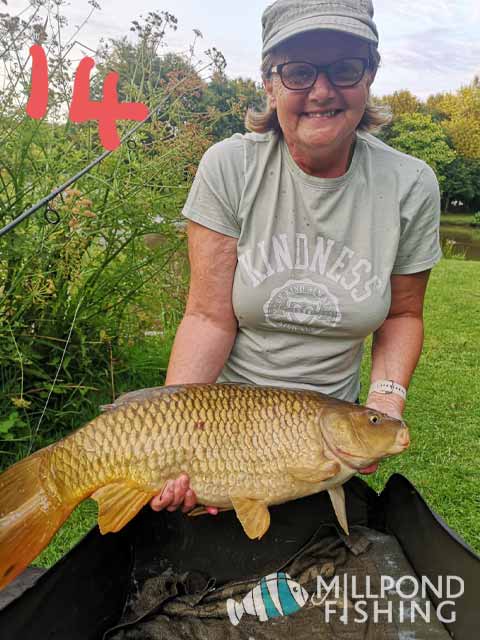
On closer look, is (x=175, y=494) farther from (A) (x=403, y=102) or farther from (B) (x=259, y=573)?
(A) (x=403, y=102)

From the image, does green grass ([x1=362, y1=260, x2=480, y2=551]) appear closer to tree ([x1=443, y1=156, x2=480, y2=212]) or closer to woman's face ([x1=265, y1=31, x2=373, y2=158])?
woman's face ([x1=265, y1=31, x2=373, y2=158])

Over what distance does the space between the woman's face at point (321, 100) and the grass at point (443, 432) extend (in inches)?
47.6

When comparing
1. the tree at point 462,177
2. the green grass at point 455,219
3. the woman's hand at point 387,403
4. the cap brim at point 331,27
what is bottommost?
the woman's hand at point 387,403

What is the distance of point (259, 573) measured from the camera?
1203 millimetres

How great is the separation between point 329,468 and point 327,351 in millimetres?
296

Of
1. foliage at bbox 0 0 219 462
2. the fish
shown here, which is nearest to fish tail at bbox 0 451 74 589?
the fish

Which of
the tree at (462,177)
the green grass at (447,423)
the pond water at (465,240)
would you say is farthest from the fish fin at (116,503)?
the tree at (462,177)

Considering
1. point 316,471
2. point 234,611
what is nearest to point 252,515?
point 316,471

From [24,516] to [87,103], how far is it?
0.94m

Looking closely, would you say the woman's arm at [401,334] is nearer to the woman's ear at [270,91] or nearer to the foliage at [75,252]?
the woman's ear at [270,91]

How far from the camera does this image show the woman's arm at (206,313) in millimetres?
1170

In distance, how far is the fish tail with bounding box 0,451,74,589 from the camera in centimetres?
87

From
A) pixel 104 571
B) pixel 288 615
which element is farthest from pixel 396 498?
pixel 104 571

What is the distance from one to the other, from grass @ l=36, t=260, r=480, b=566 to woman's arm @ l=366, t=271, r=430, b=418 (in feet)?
2.31
